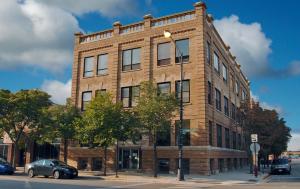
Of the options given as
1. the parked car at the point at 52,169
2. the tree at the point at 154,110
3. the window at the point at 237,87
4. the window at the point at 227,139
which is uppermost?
the window at the point at 237,87

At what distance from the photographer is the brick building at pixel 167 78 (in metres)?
31.6

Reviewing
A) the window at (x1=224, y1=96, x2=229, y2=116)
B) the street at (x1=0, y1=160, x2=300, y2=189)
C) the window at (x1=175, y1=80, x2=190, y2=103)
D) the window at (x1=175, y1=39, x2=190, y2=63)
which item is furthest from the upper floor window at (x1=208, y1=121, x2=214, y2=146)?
the street at (x1=0, y1=160, x2=300, y2=189)

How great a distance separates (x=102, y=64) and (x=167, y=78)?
843 cm

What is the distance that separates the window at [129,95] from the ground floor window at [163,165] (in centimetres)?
621

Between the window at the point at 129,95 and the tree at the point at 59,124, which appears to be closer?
the tree at the point at 59,124

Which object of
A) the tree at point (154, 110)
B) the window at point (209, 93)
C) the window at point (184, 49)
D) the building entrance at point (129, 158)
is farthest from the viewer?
the building entrance at point (129, 158)

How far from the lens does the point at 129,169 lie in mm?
33875

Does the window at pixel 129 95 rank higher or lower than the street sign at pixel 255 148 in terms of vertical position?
higher

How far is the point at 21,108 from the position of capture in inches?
1281

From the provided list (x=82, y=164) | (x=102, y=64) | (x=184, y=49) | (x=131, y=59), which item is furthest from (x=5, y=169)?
(x=184, y=49)

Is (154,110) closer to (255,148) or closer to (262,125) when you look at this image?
(255,148)

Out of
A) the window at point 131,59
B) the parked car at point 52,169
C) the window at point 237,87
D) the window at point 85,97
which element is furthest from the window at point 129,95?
the window at point 237,87

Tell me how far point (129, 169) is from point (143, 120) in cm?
759

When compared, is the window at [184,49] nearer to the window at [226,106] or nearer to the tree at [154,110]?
the tree at [154,110]
